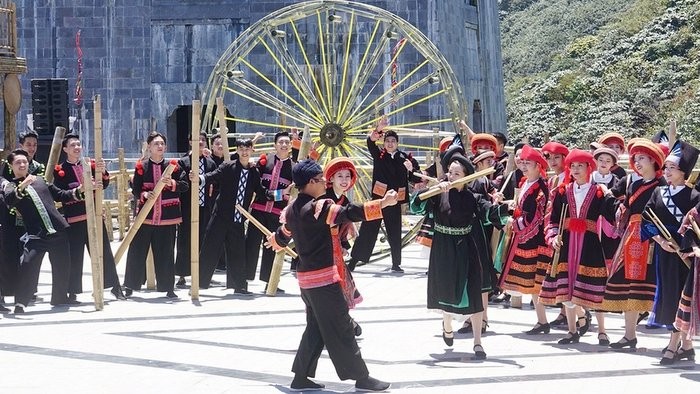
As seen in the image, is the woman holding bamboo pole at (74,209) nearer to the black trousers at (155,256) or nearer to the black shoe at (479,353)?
the black trousers at (155,256)

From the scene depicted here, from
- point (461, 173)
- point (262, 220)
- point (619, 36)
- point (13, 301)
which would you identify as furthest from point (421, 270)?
point (619, 36)

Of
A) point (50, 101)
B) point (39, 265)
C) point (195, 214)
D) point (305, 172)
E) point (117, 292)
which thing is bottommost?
point (117, 292)

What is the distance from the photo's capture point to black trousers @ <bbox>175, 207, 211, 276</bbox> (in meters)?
14.9

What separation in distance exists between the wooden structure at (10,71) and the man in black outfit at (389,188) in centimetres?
457

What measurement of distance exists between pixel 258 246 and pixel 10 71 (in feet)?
14.7

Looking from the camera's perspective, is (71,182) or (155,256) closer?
(71,182)

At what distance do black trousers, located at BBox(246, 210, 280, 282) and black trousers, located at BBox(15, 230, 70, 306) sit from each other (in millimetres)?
2075

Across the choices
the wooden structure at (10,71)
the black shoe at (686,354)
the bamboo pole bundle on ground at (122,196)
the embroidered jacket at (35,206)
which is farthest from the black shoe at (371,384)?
the bamboo pole bundle on ground at (122,196)

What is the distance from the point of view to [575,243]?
10.6 meters

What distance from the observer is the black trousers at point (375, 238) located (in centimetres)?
1590

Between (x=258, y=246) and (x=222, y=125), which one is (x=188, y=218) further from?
(x=222, y=125)

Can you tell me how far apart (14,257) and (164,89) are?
13.2 meters

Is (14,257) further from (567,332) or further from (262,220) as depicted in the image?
(567,332)

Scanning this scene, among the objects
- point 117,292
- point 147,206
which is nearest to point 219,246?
point 147,206
